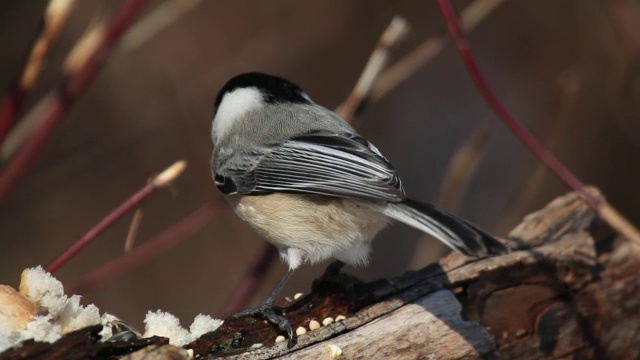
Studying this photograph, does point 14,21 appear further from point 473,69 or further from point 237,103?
point 473,69

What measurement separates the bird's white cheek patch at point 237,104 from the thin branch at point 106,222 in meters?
0.62

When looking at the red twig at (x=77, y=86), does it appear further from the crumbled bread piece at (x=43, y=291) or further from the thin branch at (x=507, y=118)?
the thin branch at (x=507, y=118)

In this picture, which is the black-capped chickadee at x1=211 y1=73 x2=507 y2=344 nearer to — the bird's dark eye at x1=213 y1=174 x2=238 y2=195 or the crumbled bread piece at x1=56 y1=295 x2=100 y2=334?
the bird's dark eye at x1=213 y1=174 x2=238 y2=195

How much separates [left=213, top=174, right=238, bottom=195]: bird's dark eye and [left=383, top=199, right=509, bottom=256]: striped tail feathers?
0.40m

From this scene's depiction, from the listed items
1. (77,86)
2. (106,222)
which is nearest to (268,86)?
(106,222)

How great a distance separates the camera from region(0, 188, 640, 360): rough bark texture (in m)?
1.44

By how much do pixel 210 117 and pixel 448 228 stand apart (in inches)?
65.4

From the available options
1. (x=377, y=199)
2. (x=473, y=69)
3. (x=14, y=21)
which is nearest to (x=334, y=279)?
(x=377, y=199)

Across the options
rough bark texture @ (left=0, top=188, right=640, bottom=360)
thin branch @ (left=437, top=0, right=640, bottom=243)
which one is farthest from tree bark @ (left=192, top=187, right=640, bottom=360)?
thin branch @ (left=437, top=0, right=640, bottom=243)

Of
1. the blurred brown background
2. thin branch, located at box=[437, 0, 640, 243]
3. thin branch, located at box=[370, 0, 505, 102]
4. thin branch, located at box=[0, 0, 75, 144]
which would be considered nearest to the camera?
thin branch, located at box=[0, 0, 75, 144]

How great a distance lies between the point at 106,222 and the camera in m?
1.25

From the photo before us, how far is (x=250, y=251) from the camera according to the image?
2.81 m

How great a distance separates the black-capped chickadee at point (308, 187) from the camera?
5.12 ft

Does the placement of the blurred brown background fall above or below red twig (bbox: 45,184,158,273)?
above
